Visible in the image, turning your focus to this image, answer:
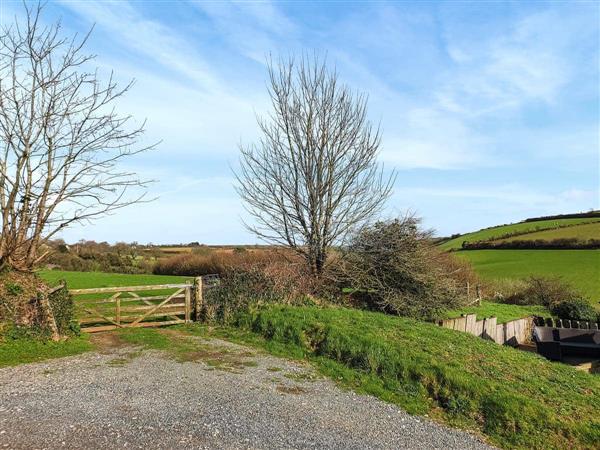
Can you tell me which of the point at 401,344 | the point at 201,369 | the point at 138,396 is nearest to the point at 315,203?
the point at 401,344

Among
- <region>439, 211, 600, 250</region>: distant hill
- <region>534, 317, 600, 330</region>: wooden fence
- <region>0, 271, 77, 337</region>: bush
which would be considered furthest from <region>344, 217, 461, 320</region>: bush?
<region>439, 211, 600, 250</region>: distant hill

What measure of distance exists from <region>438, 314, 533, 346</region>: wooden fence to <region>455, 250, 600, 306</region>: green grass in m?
11.4

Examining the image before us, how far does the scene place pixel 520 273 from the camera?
37000 mm

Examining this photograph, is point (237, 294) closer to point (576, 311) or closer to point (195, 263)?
point (576, 311)

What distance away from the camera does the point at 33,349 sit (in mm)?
10367

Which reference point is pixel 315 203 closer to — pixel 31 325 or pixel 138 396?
pixel 31 325

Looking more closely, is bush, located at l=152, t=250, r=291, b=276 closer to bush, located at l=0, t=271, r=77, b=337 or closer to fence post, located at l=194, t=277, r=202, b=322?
fence post, located at l=194, t=277, r=202, b=322

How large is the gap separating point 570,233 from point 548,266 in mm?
15429

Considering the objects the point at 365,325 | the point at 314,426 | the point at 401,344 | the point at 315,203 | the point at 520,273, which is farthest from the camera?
the point at 520,273

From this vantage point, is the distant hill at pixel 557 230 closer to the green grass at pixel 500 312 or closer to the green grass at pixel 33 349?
the green grass at pixel 500 312

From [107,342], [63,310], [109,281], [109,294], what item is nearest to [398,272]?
[107,342]

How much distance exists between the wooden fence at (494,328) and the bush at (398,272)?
1.79m

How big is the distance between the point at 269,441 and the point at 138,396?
109 inches

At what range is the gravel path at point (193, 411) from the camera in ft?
18.7
